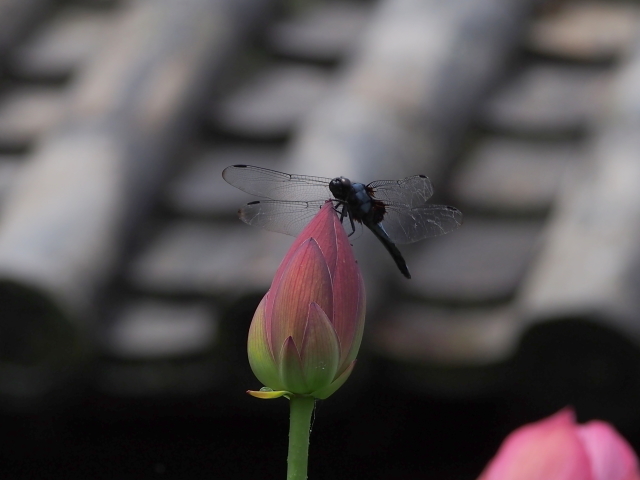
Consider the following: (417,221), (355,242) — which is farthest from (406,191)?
(355,242)

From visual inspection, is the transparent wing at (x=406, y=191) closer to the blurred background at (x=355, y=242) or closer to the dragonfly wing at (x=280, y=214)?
the dragonfly wing at (x=280, y=214)

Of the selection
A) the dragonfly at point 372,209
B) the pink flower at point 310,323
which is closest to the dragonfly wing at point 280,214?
the dragonfly at point 372,209

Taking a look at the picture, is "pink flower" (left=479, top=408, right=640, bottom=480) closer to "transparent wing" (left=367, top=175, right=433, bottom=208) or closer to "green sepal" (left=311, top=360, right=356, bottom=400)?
"green sepal" (left=311, top=360, right=356, bottom=400)

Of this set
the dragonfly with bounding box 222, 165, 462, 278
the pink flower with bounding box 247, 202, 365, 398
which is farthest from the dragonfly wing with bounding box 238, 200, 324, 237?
the pink flower with bounding box 247, 202, 365, 398

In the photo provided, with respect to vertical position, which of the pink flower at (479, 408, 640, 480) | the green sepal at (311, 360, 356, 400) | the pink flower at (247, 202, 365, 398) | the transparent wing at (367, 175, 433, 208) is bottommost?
the pink flower at (479, 408, 640, 480)

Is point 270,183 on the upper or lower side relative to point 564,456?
upper

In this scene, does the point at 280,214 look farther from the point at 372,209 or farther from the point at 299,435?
the point at 299,435

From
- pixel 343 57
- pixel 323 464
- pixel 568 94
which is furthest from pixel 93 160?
pixel 568 94

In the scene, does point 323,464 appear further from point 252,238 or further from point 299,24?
point 299,24
